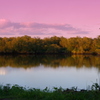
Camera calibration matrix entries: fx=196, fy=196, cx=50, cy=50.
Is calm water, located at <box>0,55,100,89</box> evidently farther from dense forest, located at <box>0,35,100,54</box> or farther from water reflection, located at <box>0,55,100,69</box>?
dense forest, located at <box>0,35,100,54</box>

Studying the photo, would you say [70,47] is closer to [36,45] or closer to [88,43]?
[88,43]

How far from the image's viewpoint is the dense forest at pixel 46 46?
5047 centimetres

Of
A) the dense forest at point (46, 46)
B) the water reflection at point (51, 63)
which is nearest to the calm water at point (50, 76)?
the water reflection at point (51, 63)

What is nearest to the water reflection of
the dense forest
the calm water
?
the calm water

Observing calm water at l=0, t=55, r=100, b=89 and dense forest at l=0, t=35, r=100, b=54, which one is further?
dense forest at l=0, t=35, r=100, b=54

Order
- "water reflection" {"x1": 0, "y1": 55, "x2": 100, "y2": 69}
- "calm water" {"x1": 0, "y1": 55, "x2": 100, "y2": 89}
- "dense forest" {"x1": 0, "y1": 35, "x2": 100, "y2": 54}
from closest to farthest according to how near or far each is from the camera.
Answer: "calm water" {"x1": 0, "y1": 55, "x2": 100, "y2": 89} < "water reflection" {"x1": 0, "y1": 55, "x2": 100, "y2": 69} < "dense forest" {"x1": 0, "y1": 35, "x2": 100, "y2": 54}

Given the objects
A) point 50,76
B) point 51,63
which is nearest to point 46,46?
point 51,63

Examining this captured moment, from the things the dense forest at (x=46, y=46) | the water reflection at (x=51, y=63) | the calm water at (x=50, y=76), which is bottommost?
the water reflection at (x=51, y=63)

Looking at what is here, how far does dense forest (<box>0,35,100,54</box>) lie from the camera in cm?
5047

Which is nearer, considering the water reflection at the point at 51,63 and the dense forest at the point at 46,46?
the water reflection at the point at 51,63

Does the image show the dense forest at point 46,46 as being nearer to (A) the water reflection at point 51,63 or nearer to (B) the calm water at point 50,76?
(A) the water reflection at point 51,63

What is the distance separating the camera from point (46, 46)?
173 feet

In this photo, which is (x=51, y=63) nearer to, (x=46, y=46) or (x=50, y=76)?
(x=50, y=76)

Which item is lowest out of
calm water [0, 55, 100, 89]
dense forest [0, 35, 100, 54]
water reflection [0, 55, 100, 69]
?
water reflection [0, 55, 100, 69]
